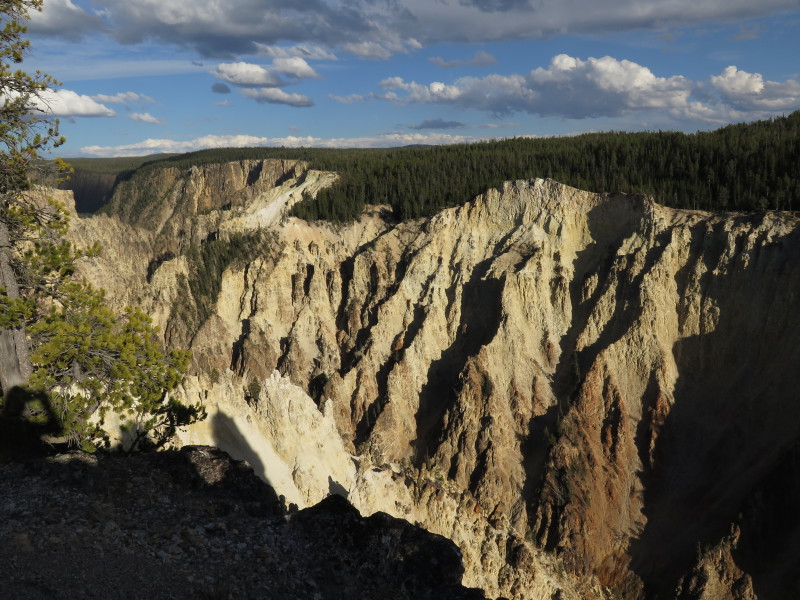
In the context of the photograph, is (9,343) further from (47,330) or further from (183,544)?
(183,544)

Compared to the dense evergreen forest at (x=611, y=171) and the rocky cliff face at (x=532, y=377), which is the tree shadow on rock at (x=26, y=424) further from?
the dense evergreen forest at (x=611, y=171)

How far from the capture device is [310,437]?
110ft

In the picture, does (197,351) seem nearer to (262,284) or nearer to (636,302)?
(262,284)

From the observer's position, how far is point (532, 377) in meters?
39.8

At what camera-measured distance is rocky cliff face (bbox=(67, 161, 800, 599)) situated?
3016 cm

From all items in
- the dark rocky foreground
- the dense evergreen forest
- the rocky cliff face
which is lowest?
the rocky cliff face

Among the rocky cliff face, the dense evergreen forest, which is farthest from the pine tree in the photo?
the dense evergreen forest

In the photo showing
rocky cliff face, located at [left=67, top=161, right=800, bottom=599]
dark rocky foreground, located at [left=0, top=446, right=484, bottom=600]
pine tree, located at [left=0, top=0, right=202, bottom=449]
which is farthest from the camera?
rocky cliff face, located at [left=67, top=161, right=800, bottom=599]

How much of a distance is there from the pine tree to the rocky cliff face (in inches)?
467

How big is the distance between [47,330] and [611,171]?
42.6m

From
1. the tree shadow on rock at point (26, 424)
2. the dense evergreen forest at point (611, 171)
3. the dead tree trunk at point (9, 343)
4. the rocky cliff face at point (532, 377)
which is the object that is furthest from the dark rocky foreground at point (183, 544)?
the dense evergreen forest at point (611, 171)

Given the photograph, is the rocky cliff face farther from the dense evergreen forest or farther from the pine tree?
the pine tree

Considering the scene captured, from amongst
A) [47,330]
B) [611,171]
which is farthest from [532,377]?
[47,330]

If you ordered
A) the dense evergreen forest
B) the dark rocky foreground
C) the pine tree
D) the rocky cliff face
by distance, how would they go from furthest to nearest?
1. the dense evergreen forest
2. the rocky cliff face
3. the pine tree
4. the dark rocky foreground
